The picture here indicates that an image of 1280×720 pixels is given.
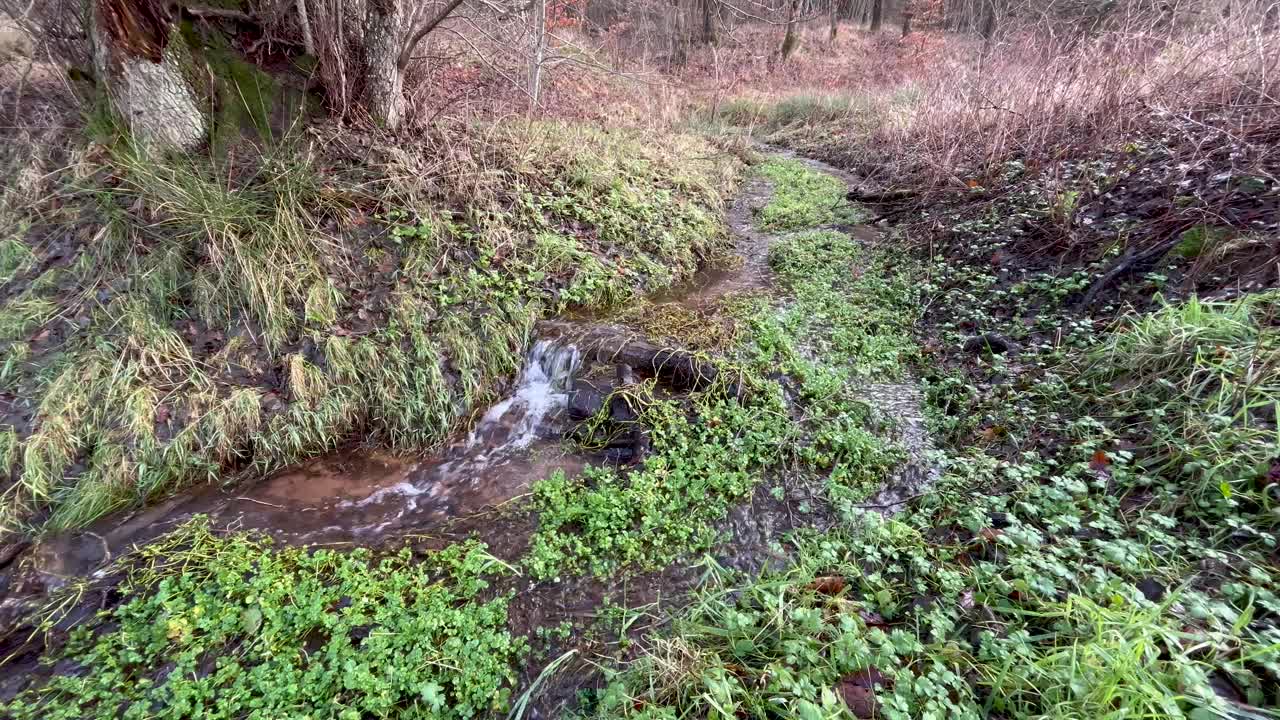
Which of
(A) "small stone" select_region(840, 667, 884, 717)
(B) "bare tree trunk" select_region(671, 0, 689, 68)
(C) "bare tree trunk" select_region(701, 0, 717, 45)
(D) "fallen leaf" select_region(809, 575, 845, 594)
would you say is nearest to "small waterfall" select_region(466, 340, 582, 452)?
(D) "fallen leaf" select_region(809, 575, 845, 594)

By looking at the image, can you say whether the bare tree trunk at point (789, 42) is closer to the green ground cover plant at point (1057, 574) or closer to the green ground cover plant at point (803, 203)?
the green ground cover plant at point (803, 203)

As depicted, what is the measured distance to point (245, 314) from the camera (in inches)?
Answer: 163

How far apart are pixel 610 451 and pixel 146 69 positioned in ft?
16.4

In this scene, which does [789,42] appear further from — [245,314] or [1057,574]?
[1057,574]

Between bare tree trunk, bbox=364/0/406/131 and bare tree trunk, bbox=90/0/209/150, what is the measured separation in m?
1.46

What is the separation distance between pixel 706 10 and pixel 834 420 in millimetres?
20550

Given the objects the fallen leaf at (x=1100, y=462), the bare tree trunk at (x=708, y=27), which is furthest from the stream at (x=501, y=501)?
the bare tree trunk at (x=708, y=27)

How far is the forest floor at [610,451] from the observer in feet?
7.46

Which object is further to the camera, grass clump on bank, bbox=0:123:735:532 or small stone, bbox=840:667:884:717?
grass clump on bank, bbox=0:123:735:532

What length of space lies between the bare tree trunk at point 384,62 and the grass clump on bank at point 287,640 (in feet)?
14.3

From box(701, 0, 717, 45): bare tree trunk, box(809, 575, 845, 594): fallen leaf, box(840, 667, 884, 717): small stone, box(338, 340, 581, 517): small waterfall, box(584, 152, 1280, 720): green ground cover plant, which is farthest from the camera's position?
box(701, 0, 717, 45): bare tree trunk

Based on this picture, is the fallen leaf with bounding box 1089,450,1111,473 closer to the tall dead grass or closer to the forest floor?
the forest floor

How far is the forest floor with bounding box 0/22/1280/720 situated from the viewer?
2273 mm

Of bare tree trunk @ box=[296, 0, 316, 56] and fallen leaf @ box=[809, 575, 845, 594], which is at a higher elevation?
bare tree trunk @ box=[296, 0, 316, 56]
